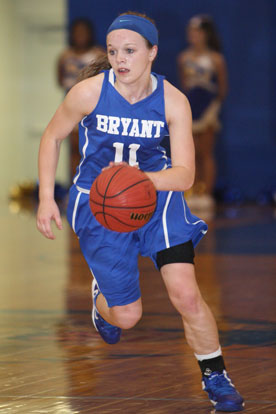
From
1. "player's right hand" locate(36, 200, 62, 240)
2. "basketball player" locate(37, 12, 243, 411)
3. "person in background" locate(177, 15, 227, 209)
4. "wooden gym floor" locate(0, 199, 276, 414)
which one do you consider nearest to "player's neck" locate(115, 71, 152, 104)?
"basketball player" locate(37, 12, 243, 411)

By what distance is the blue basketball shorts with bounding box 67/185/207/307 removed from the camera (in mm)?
3689

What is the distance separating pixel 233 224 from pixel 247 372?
5948 millimetres

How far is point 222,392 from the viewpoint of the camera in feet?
11.1

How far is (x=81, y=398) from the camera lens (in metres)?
3.46

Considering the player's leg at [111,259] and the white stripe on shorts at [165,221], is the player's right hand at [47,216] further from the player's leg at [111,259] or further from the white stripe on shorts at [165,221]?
the white stripe on shorts at [165,221]

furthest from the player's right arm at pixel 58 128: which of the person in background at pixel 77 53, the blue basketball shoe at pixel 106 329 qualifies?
the person in background at pixel 77 53

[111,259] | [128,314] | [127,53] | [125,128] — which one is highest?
[127,53]

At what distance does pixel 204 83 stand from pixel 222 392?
8.27 m

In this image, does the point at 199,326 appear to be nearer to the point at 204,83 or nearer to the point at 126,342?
the point at 126,342

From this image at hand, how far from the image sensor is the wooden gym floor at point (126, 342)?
345 cm

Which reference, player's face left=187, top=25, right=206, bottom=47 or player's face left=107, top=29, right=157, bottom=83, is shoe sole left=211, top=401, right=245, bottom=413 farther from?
player's face left=187, top=25, right=206, bottom=47

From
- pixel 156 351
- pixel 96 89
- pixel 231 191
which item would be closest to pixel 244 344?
pixel 156 351

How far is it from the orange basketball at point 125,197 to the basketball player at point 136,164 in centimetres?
10

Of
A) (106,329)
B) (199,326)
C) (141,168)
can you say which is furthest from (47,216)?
(106,329)
